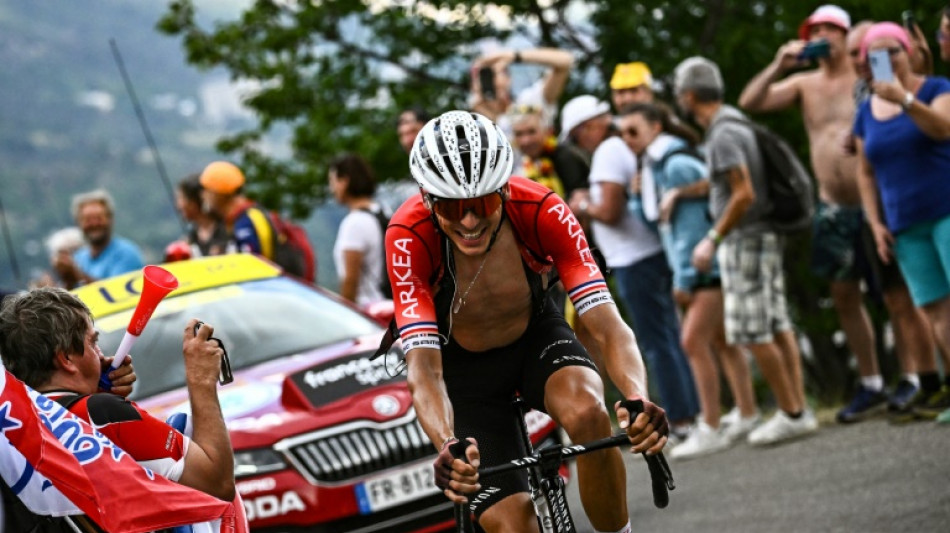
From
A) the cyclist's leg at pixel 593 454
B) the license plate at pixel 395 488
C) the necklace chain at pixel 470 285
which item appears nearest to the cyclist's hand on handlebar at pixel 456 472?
the cyclist's leg at pixel 593 454

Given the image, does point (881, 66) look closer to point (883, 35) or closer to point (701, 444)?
point (883, 35)

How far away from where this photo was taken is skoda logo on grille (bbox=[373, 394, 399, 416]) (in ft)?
24.1

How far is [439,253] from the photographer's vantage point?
18.0 feet

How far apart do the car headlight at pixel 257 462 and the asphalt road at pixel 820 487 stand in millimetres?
2214

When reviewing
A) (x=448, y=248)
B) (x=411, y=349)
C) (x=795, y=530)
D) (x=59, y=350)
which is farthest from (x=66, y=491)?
(x=795, y=530)

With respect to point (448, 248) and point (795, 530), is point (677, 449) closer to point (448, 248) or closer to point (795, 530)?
point (795, 530)

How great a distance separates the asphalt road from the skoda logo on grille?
65.7 inches

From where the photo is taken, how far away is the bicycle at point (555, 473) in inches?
174

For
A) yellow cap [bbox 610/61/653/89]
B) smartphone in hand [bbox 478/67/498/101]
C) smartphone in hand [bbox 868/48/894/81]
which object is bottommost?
smartphone in hand [bbox 868/48/894/81]

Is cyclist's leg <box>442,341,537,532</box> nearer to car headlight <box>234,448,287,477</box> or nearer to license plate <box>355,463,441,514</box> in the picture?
license plate <box>355,463,441,514</box>

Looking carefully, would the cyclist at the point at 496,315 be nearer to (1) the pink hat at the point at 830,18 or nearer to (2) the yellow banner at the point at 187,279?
(2) the yellow banner at the point at 187,279

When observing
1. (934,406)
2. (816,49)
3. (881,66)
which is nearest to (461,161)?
(881,66)

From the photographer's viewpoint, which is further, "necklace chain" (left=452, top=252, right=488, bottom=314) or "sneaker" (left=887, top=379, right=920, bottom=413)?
"sneaker" (left=887, top=379, right=920, bottom=413)

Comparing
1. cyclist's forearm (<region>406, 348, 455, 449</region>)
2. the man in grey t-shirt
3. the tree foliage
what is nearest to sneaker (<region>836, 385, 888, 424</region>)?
the man in grey t-shirt
